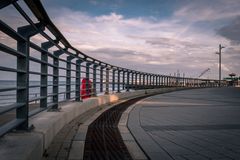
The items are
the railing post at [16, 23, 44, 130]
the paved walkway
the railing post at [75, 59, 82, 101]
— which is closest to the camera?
the railing post at [16, 23, 44, 130]

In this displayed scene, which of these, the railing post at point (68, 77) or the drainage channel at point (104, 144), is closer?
the drainage channel at point (104, 144)

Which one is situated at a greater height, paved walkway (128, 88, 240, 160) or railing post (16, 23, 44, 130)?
railing post (16, 23, 44, 130)

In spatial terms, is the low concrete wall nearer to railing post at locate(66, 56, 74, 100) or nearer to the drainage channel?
the drainage channel

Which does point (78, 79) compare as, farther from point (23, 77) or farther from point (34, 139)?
point (34, 139)

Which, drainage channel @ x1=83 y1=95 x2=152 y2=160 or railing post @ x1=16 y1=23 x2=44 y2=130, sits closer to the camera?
railing post @ x1=16 y1=23 x2=44 y2=130

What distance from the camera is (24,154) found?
10.6 ft

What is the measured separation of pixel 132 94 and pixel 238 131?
15112 millimetres

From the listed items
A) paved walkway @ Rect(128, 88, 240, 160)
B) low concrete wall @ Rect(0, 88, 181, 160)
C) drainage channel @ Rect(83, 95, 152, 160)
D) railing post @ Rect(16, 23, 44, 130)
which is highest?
railing post @ Rect(16, 23, 44, 130)

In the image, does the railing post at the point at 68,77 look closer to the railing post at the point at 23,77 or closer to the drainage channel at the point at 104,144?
the drainage channel at the point at 104,144

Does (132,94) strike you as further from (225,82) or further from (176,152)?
(225,82)

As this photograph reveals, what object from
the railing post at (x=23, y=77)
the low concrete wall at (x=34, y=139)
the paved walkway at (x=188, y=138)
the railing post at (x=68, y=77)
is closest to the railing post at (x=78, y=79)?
the railing post at (x=68, y=77)

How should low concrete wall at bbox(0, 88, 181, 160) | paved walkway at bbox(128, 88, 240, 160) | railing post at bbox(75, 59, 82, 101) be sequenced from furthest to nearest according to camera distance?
railing post at bbox(75, 59, 82, 101), paved walkway at bbox(128, 88, 240, 160), low concrete wall at bbox(0, 88, 181, 160)

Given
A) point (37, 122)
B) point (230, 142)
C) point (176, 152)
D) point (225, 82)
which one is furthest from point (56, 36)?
point (225, 82)

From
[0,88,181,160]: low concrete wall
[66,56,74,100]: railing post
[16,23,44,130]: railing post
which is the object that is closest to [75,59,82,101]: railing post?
[66,56,74,100]: railing post
